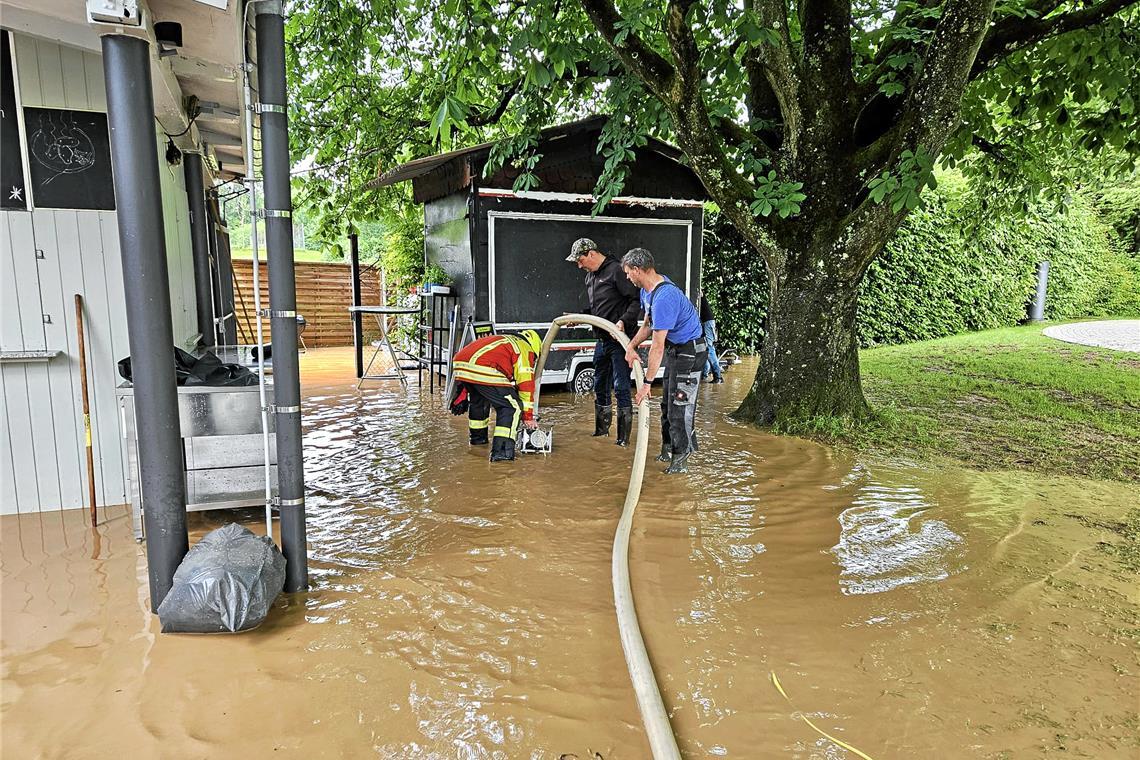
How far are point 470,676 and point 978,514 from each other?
370 cm

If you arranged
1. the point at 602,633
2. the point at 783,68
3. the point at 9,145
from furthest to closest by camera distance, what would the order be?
the point at 783,68
the point at 9,145
the point at 602,633

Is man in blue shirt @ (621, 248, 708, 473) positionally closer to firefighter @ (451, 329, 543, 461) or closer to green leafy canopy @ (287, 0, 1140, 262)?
firefighter @ (451, 329, 543, 461)

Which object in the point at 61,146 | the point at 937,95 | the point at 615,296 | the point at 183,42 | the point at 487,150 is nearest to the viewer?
the point at 183,42

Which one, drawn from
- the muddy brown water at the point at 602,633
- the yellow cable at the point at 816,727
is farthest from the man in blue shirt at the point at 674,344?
the yellow cable at the point at 816,727

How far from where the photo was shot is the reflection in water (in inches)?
143

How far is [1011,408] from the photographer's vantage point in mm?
8148

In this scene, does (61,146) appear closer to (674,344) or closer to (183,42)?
(183,42)

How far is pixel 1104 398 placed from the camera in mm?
A: 8539

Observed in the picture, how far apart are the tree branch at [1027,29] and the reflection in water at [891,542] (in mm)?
4405

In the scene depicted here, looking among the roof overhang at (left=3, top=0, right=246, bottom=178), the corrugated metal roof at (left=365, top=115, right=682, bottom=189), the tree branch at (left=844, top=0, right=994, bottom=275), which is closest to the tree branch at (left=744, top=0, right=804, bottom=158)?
the tree branch at (left=844, top=0, right=994, bottom=275)

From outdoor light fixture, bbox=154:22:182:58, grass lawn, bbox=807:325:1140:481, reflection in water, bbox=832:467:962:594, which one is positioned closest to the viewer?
outdoor light fixture, bbox=154:22:182:58

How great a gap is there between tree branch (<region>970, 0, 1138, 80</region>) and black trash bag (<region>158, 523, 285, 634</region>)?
745cm

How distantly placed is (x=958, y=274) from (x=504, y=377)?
559 inches

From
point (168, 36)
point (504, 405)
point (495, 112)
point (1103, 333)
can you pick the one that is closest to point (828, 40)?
point (504, 405)
